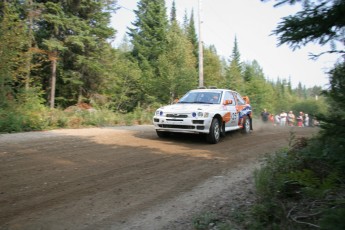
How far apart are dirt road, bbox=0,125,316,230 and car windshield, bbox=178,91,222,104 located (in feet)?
6.95

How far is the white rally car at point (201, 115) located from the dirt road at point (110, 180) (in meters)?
0.72

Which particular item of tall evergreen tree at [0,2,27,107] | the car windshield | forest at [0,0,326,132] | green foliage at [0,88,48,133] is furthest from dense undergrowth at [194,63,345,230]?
tall evergreen tree at [0,2,27,107]

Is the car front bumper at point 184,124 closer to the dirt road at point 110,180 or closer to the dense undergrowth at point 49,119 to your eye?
the dirt road at point 110,180

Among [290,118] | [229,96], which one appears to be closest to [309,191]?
[229,96]

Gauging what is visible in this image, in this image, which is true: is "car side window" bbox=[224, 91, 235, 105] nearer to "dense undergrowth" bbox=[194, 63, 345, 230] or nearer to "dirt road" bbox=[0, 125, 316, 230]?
"dirt road" bbox=[0, 125, 316, 230]

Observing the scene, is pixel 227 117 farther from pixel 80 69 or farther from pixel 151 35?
pixel 151 35

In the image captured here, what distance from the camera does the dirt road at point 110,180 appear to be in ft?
11.6

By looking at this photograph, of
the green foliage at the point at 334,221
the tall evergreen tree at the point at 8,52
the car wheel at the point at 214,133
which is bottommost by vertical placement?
the green foliage at the point at 334,221

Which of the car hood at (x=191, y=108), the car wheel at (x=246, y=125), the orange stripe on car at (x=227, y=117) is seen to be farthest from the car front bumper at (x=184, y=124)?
the car wheel at (x=246, y=125)

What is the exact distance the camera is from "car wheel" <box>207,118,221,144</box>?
9.16m

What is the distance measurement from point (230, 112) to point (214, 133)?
65.6 inches

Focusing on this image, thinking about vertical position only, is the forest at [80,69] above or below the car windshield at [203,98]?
above

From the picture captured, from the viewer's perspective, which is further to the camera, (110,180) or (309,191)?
(110,180)

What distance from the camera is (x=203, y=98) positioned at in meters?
10.4
